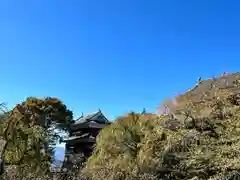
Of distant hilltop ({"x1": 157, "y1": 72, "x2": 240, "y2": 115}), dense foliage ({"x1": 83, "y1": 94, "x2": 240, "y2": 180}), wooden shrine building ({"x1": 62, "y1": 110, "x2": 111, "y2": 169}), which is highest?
wooden shrine building ({"x1": 62, "y1": 110, "x2": 111, "y2": 169})

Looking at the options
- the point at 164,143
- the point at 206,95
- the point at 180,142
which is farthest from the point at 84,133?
the point at 180,142

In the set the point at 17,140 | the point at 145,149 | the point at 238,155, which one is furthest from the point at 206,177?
the point at 17,140

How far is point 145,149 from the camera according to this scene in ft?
49.9

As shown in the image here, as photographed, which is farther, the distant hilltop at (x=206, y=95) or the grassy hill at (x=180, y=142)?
the distant hilltop at (x=206, y=95)

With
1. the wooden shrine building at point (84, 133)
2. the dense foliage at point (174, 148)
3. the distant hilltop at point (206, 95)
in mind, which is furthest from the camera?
the wooden shrine building at point (84, 133)

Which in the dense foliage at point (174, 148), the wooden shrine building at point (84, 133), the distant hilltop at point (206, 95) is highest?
the wooden shrine building at point (84, 133)

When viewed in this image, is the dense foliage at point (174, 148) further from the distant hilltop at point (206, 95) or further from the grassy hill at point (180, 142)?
the distant hilltop at point (206, 95)

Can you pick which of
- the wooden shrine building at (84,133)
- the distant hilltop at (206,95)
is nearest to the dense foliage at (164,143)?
the distant hilltop at (206,95)

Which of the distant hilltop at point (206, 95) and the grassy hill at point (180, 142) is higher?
the distant hilltop at point (206, 95)

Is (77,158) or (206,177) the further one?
(77,158)

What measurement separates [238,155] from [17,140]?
281 inches

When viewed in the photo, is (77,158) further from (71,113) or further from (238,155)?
(238,155)

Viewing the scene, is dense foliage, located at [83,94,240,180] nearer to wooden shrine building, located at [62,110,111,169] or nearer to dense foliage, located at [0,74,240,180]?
dense foliage, located at [0,74,240,180]

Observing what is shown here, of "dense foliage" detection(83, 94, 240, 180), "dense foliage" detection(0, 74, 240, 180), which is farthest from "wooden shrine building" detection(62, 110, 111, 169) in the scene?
"dense foliage" detection(83, 94, 240, 180)
